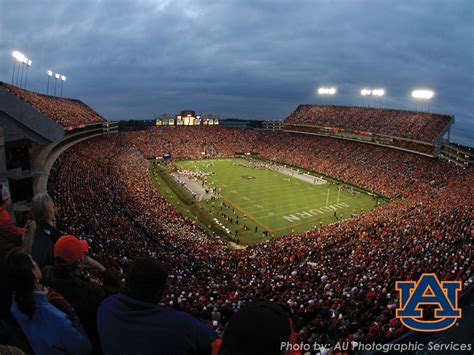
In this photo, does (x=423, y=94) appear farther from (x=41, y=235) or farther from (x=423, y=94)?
(x=41, y=235)

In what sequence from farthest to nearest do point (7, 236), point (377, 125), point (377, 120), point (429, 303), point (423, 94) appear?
point (377, 120) < point (377, 125) < point (423, 94) < point (429, 303) < point (7, 236)

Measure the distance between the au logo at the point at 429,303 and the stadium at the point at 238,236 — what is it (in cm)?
14

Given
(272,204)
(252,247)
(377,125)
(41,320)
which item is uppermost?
(377,125)

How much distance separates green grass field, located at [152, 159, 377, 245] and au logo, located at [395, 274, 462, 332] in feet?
66.9

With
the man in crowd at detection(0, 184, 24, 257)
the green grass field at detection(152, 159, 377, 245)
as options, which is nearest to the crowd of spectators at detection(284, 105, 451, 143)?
the green grass field at detection(152, 159, 377, 245)

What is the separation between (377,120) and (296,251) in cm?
5770

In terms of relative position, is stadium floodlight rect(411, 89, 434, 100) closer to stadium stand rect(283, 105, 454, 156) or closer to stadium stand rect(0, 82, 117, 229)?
stadium stand rect(283, 105, 454, 156)

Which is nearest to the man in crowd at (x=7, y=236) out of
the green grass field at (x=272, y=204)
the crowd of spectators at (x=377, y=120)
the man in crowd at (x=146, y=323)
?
the man in crowd at (x=146, y=323)

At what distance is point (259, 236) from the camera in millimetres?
30688

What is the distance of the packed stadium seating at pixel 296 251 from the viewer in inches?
436

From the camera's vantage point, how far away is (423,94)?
65750 mm

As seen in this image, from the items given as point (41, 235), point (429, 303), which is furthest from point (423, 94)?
point (41, 235)

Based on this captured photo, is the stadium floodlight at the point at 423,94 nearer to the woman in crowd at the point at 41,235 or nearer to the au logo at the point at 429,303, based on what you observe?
the au logo at the point at 429,303

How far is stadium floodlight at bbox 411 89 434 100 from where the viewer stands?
64.9 metres
